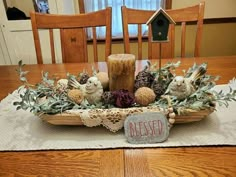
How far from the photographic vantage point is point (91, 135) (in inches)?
24.3

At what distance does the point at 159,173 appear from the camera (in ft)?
1.60

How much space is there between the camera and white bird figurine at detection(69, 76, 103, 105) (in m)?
0.61

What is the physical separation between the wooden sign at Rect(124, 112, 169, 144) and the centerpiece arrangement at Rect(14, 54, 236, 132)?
0.06ft

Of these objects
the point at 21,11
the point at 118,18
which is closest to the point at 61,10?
the point at 21,11

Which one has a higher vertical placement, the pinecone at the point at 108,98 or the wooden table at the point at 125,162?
the pinecone at the point at 108,98

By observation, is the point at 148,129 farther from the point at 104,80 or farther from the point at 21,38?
the point at 21,38

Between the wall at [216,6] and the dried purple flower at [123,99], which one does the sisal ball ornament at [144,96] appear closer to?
the dried purple flower at [123,99]

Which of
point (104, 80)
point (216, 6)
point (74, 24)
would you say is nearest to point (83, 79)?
point (104, 80)

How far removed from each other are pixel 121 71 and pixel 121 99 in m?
0.08

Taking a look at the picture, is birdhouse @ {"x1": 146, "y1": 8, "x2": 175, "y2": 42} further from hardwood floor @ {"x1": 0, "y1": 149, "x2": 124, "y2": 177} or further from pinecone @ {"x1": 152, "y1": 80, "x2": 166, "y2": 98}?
hardwood floor @ {"x1": 0, "y1": 149, "x2": 124, "y2": 177}

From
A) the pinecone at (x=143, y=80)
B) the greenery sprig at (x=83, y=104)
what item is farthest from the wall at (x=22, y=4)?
the pinecone at (x=143, y=80)

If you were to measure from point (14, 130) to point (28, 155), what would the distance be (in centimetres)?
13

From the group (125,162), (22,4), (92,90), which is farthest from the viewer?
(22,4)

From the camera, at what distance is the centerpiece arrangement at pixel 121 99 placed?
23.4 inches
